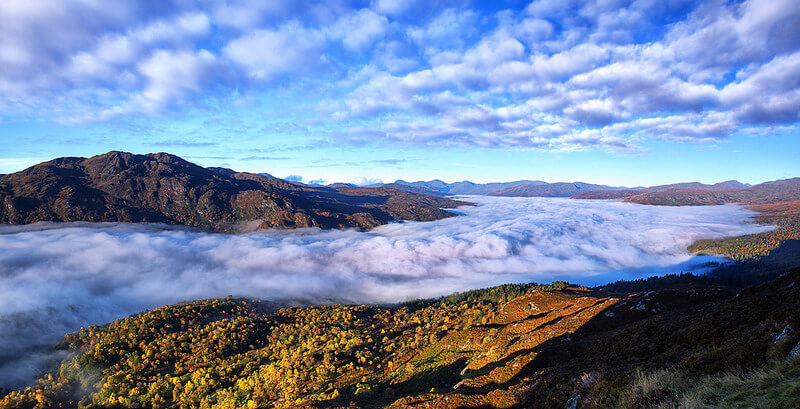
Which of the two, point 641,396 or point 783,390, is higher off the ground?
point 783,390

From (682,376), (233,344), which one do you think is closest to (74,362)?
(233,344)

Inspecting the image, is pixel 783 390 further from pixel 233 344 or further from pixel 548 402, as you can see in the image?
pixel 233 344

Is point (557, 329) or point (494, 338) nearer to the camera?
point (557, 329)

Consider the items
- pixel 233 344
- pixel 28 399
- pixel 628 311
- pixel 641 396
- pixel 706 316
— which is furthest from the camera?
pixel 233 344

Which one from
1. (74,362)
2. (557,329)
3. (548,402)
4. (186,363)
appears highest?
(548,402)

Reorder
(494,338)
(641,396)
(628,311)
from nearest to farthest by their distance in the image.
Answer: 1. (641,396)
2. (628,311)
3. (494,338)

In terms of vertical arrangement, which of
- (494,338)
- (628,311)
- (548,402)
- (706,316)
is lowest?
(494,338)

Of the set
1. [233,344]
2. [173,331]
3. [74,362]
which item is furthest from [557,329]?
[74,362]

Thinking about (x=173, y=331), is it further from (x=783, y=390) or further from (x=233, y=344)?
(x=783, y=390)

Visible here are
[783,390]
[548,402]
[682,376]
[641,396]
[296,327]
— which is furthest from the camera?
[296,327]
